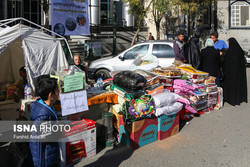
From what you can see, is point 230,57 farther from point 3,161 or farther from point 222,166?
point 3,161

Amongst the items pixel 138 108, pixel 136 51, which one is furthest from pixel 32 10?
pixel 138 108

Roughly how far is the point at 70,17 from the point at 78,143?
22.7 feet

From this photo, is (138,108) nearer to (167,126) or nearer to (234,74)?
(167,126)

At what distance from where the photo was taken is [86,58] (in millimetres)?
15305

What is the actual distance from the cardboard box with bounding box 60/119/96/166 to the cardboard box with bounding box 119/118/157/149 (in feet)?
2.25

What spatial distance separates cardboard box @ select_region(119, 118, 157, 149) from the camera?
193 inches

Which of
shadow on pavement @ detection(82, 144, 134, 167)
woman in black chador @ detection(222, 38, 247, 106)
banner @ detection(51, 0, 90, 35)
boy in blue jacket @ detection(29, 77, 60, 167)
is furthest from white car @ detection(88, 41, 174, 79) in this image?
boy in blue jacket @ detection(29, 77, 60, 167)

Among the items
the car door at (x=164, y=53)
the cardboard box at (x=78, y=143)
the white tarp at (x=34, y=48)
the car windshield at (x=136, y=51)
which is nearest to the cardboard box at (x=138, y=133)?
the cardboard box at (x=78, y=143)

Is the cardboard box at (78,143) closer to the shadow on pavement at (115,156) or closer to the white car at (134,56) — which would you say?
the shadow on pavement at (115,156)

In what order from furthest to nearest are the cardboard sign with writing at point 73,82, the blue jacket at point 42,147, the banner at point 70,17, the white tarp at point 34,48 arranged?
1. the banner at point 70,17
2. the white tarp at point 34,48
3. the cardboard sign with writing at point 73,82
4. the blue jacket at point 42,147

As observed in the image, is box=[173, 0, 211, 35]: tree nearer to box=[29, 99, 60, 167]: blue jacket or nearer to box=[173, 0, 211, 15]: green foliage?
box=[173, 0, 211, 15]: green foliage

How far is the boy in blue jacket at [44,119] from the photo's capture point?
3285 millimetres

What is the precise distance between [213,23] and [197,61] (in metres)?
13.1

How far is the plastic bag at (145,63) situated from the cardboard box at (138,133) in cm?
220
